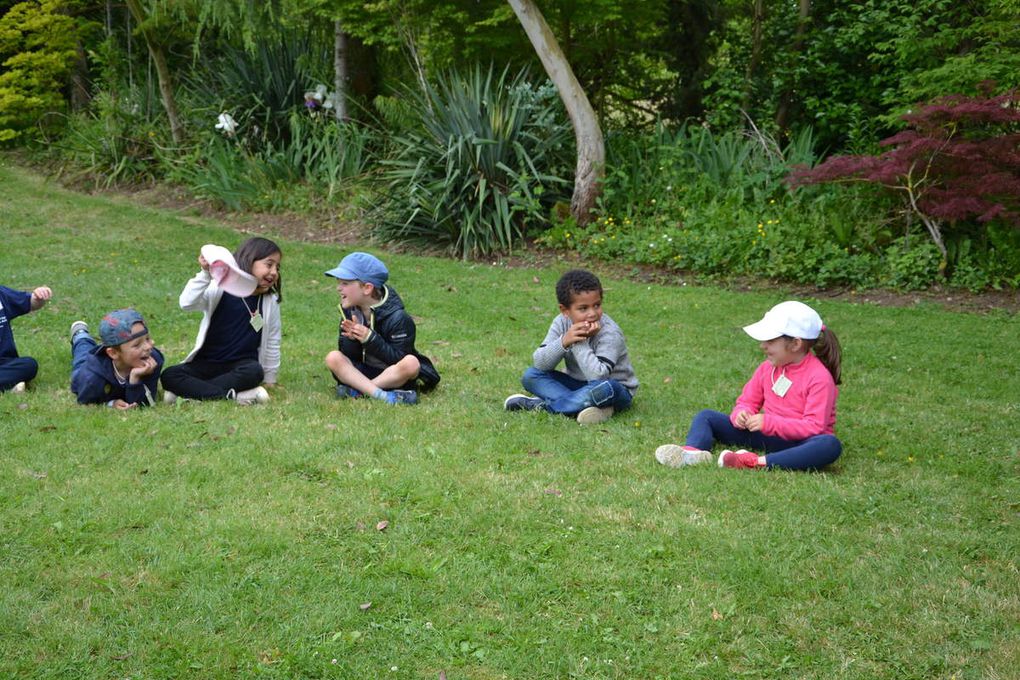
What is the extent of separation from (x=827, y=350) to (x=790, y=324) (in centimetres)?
34

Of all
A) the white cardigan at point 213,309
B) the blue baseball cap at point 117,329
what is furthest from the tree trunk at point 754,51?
the blue baseball cap at point 117,329

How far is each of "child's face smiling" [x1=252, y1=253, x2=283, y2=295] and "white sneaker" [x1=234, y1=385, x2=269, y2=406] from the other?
697 millimetres

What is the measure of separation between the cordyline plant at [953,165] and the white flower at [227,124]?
9.47 metres

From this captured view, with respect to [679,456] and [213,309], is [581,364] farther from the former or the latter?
[213,309]

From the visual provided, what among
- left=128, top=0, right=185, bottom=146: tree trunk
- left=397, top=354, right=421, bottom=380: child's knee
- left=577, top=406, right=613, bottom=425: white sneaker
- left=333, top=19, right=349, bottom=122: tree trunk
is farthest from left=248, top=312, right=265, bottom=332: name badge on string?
left=128, top=0, right=185, bottom=146: tree trunk

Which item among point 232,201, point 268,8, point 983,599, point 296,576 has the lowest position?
point 232,201

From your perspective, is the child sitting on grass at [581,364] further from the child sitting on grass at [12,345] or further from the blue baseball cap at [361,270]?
the child sitting on grass at [12,345]

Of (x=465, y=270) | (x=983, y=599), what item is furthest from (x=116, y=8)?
(x=983, y=599)

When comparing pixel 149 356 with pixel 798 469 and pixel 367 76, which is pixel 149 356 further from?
pixel 367 76

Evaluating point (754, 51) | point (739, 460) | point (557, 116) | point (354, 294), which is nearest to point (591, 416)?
point (739, 460)

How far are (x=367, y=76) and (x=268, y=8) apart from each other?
2.18 meters

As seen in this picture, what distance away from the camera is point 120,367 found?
22.3 ft

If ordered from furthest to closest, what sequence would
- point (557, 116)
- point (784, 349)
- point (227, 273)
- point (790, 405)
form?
point (557, 116)
point (227, 273)
point (790, 405)
point (784, 349)

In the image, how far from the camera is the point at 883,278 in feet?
36.3
